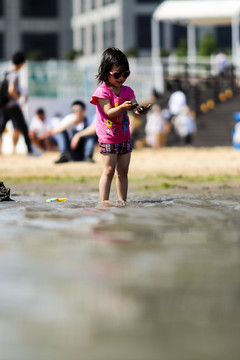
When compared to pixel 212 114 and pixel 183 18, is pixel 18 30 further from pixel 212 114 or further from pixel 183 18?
pixel 212 114

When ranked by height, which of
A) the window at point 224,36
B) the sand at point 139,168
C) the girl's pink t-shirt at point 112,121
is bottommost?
the sand at point 139,168

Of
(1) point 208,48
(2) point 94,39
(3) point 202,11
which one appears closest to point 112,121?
(3) point 202,11

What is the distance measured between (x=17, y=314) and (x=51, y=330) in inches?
10.2

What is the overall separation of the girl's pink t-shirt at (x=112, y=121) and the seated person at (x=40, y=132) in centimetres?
1367

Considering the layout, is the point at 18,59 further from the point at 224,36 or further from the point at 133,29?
the point at 224,36

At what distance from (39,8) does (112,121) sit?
4986 cm

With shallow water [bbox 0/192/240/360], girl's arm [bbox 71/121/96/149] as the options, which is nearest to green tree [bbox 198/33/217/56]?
girl's arm [bbox 71/121/96/149]

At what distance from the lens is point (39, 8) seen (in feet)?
182

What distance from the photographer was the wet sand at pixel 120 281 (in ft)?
A: 8.92

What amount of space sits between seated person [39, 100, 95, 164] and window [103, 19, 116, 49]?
35.6 metres

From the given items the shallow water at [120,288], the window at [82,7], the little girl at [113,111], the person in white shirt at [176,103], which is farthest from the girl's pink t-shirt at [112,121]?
the window at [82,7]

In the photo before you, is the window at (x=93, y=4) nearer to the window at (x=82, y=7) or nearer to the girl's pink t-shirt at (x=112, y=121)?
the window at (x=82, y=7)

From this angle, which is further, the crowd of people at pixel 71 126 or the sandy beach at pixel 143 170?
the crowd of people at pixel 71 126

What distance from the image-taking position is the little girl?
22.5ft
